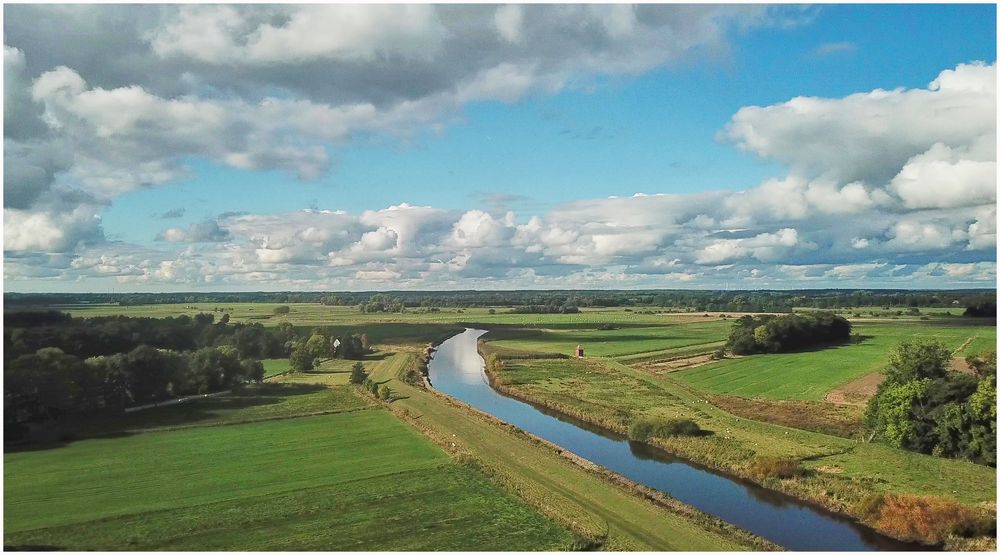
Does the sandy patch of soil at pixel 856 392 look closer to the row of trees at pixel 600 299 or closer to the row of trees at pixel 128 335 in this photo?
the row of trees at pixel 600 299

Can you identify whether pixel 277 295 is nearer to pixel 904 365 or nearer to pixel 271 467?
pixel 271 467

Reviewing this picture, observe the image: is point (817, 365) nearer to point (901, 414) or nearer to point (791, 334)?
point (791, 334)

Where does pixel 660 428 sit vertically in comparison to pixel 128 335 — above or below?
below

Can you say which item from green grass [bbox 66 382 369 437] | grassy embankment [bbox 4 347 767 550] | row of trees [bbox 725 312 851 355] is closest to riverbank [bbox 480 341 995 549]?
grassy embankment [bbox 4 347 767 550]

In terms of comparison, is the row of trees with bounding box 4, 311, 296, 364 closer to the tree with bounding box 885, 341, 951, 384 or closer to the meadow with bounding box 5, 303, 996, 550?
the meadow with bounding box 5, 303, 996, 550

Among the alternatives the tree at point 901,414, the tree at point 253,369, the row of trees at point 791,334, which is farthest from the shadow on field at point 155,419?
the row of trees at point 791,334

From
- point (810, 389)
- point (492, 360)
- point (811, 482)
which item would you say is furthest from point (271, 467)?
point (492, 360)

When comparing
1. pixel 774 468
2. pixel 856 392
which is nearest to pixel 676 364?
pixel 856 392
